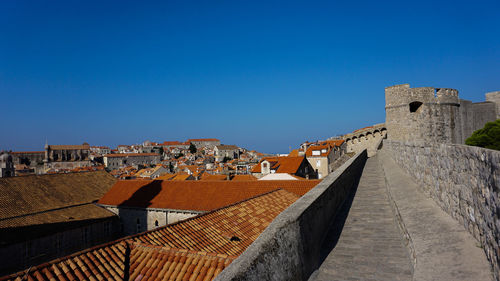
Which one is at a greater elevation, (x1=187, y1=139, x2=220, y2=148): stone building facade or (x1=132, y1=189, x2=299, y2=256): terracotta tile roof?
(x1=187, y1=139, x2=220, y2=148): stone building facade

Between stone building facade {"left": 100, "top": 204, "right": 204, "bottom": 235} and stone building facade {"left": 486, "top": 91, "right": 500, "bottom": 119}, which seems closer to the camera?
stone building facade {"left": 100, "top": 204, "right": 204, "bottom": 235}

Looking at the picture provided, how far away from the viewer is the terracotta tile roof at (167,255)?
6281mm

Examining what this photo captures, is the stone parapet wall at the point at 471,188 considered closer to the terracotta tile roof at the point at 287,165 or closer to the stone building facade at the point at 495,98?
the stone building facade at the point at 495,98

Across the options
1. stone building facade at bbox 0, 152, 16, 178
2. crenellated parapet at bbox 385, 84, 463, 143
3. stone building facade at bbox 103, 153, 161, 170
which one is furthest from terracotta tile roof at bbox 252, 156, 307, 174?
stone building facade at bbox 103, 153, 161, 170

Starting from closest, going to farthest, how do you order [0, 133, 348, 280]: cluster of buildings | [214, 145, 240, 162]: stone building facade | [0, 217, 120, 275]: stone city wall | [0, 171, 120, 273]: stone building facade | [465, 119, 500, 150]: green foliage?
[0, 133, 348, 280]: cluster of buildings → [0, 217, 120, 275]: stone city wall → [0, 171, 120, 273]: stone building facade → [465, 119, 500, 150]: green foliage → [214, 145, 240, 162]: stone building facade

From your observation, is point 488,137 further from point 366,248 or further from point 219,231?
point 366,248

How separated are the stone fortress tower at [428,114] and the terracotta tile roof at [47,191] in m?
25.5

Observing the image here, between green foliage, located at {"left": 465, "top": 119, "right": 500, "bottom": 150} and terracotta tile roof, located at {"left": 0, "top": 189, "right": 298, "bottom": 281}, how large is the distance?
16265 mm

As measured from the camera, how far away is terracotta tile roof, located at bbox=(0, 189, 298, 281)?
628 cm

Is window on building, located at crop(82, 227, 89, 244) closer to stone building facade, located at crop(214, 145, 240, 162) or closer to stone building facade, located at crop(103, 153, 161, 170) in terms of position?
stone building facade, located at crop(103, 153, 161, 170)

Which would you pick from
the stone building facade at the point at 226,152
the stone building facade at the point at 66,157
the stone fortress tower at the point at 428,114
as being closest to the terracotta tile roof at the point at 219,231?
the stone fortress tower at the point at 428,114

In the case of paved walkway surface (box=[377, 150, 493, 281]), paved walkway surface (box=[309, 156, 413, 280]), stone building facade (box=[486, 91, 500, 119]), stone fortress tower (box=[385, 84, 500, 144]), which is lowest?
paved walkway surface (box=[309, 156, 413, 280])

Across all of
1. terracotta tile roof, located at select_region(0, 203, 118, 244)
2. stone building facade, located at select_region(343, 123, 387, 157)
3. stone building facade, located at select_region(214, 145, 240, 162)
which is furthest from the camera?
stone building facade, located at select_region(214, 145, 240, 162)

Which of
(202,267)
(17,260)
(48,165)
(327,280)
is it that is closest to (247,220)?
(202,267)
